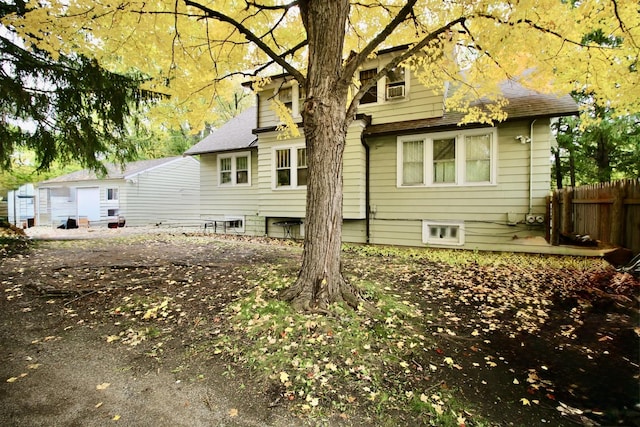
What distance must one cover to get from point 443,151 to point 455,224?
215 cm

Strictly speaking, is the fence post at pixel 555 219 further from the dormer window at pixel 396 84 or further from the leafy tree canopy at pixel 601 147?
the dormer window at pixel 396 84

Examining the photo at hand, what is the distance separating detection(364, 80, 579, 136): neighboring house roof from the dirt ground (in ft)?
15.5

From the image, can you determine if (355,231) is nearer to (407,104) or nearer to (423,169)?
(423,169)

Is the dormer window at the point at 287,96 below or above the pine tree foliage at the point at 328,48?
above

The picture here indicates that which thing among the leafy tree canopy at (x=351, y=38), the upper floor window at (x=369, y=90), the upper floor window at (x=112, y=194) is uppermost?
the upper floor window at (x=369, y=90)

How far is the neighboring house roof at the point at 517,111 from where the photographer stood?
745 centimetres

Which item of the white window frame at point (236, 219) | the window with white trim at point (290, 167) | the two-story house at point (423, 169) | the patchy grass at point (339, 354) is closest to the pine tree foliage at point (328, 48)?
the patchy grass at point (339, 354)

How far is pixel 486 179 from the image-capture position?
27.8 feet

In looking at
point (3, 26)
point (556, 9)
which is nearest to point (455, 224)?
point (556, 9)

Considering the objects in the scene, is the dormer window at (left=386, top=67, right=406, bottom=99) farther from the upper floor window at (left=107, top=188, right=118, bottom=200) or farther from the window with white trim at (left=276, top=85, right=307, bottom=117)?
the upper floor window at (left=107, top=188, right=118, bottom=200)

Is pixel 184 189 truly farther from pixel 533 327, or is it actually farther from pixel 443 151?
pixel 533 327

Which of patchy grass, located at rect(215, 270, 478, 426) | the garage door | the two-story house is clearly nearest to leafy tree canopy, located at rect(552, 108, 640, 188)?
the two-story house

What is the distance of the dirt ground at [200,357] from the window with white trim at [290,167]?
5451 mm

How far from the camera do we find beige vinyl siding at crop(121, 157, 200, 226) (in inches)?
717
